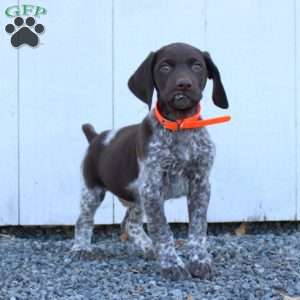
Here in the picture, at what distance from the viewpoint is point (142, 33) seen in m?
6.11

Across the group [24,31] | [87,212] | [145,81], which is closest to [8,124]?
[24,31]

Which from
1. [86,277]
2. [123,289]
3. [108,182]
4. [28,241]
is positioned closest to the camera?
[123,289]

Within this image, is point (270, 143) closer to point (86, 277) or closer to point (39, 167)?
point (39, 167)

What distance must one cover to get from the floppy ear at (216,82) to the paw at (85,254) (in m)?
1.35

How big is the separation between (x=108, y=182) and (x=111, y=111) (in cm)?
133

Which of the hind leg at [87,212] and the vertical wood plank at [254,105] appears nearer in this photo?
the hind leg at [87,212]

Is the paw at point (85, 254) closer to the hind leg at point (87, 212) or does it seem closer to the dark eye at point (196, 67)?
the hind leg at point (87, 212)

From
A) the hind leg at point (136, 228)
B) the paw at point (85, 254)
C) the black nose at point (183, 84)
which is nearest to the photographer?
the black nose at point (183, 84)

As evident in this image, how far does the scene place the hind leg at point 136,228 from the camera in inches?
199

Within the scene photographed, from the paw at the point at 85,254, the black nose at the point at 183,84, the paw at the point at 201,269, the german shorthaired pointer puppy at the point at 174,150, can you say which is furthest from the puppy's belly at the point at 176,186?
the paw at the point at 85,254

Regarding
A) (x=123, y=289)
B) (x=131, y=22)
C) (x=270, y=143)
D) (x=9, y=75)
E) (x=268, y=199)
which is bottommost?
(x=123, y=289)

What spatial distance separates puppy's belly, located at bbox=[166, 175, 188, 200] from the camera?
4.33 meters

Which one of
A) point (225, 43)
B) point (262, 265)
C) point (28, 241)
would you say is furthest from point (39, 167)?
point (262, 265)

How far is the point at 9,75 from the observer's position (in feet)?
19.9
